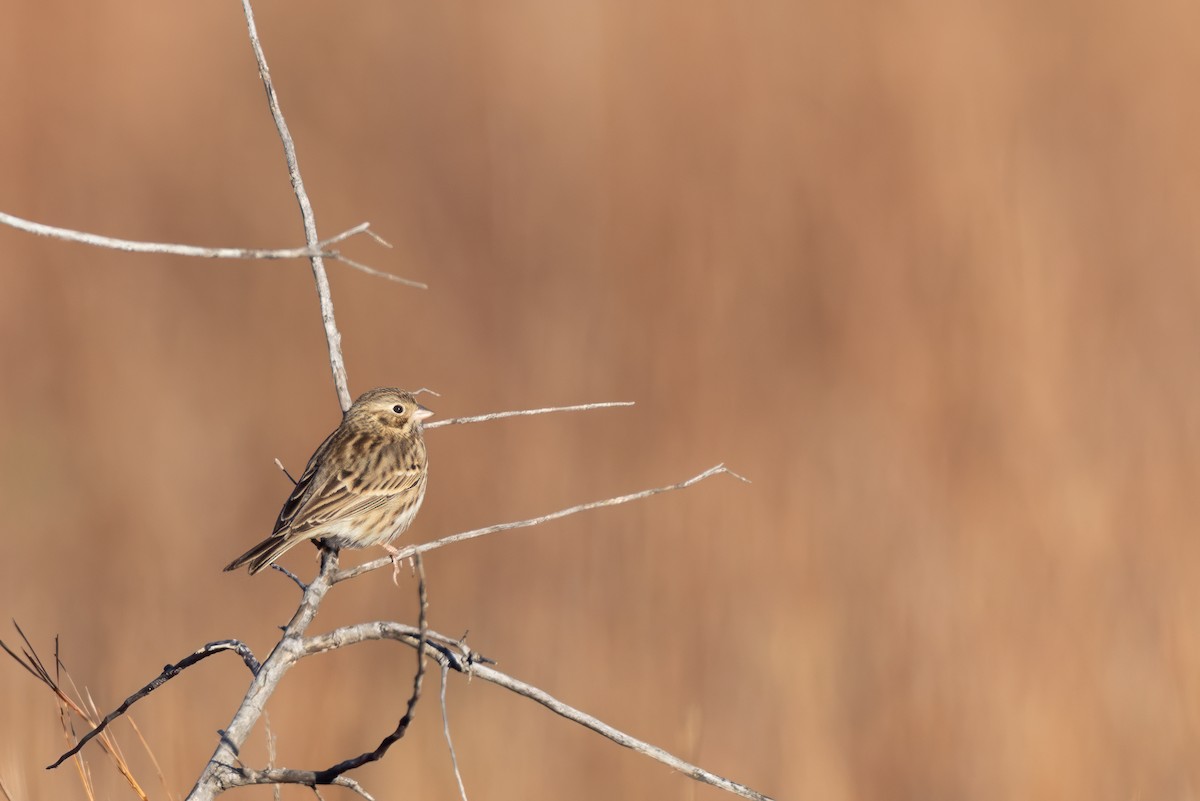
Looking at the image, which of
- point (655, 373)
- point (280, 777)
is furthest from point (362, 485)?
point (655, 373)

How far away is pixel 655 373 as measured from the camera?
8438 millimetres

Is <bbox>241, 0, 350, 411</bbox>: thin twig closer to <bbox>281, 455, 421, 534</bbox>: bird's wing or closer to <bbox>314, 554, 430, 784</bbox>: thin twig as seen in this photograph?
<bbox>314, 554, 430, 784</bbox>: thin twig

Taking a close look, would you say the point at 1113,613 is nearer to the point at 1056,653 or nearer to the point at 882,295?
the point at 1056,653

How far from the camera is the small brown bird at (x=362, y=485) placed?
4.32 meters

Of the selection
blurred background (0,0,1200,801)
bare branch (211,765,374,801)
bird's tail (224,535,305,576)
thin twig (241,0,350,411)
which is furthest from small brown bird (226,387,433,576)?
bare branch (211,765,374,801)

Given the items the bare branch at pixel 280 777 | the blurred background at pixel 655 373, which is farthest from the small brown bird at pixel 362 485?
the bare branch at pixel 280 777

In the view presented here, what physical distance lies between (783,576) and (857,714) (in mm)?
882

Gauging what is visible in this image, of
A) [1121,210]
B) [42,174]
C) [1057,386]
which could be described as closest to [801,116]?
[1121,210]

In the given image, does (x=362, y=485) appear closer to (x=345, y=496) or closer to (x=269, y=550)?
(x=345, y=496)

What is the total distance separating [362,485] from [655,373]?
407 centimetres

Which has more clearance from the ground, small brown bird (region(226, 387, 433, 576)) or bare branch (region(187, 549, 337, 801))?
bare branch (region(187, 549, 337, 801))

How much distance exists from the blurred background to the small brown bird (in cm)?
128

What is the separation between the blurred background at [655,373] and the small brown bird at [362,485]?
1.28m

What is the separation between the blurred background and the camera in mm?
6555
